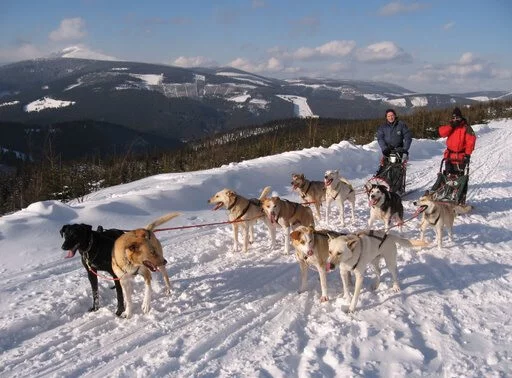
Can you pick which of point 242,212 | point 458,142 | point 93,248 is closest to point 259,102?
point 458,142

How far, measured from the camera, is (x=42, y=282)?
557cm

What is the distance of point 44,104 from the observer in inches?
6806

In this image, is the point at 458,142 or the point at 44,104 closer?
the point at 458,142

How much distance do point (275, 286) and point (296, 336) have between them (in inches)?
49.3

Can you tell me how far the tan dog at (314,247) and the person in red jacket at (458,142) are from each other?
5492 millimetres

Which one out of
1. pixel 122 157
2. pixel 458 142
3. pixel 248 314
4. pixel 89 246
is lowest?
pixel 248 314

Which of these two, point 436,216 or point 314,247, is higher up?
point 314,247

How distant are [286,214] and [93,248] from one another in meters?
3.02

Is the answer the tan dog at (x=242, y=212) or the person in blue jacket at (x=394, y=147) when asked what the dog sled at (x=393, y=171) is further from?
the tan dog at (x=242, y=212)

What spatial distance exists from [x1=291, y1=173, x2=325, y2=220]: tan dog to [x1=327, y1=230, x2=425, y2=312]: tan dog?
3237 millimetres

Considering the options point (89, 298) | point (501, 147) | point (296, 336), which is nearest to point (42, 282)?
point (89, 298)

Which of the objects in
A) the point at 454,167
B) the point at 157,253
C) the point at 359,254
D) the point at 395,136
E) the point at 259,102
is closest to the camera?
the point at 157,253

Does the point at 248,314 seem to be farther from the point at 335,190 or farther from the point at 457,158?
the point at 457,158

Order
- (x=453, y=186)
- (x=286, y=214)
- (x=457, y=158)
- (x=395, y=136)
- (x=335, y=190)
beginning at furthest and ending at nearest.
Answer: (x=395, y=136) → (x=457, y=158) → (x=453, y=186) → (x=335, y=190) → (x=286, y=214)
